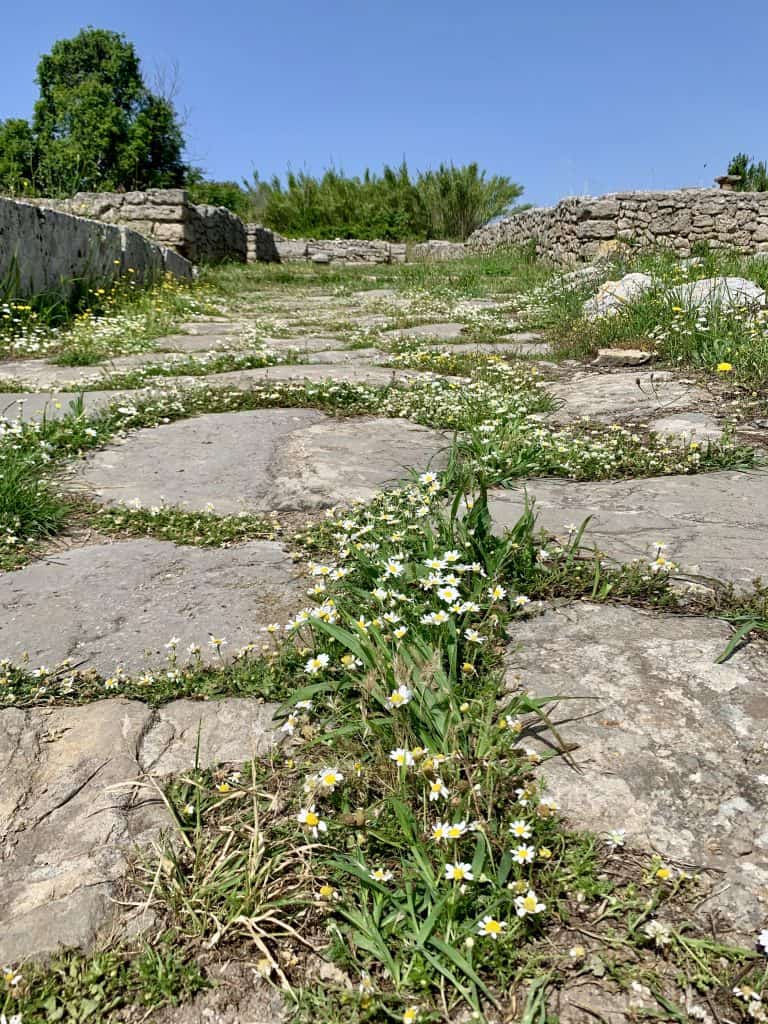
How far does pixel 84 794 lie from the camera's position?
138 cm

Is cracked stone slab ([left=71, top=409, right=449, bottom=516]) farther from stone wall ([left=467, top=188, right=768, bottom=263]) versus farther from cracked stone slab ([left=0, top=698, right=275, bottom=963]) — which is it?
stone wall ([left=467, top=188, right=768, bottom=263])

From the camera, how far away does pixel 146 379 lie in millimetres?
4691

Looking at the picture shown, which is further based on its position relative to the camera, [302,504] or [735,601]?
[302,504]

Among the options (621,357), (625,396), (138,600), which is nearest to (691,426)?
(625,396)

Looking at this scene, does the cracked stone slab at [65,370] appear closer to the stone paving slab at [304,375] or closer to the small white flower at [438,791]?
the stone paving slab at [304,375]

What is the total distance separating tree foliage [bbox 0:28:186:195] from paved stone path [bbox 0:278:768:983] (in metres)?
31.6

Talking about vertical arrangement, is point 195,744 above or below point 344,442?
below

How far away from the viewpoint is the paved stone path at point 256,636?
1.24 m

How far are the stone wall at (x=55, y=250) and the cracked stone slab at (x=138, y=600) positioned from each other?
5002mm

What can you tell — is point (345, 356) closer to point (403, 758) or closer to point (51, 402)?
point (51, 402)

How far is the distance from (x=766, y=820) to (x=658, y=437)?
2306mm

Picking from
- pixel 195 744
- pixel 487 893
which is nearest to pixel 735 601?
pixel 487 893

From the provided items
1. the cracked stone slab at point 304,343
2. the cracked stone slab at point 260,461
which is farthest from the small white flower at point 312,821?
the cracked stone slab at point 304,343

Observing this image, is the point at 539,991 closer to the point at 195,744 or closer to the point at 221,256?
the point at 195,744
